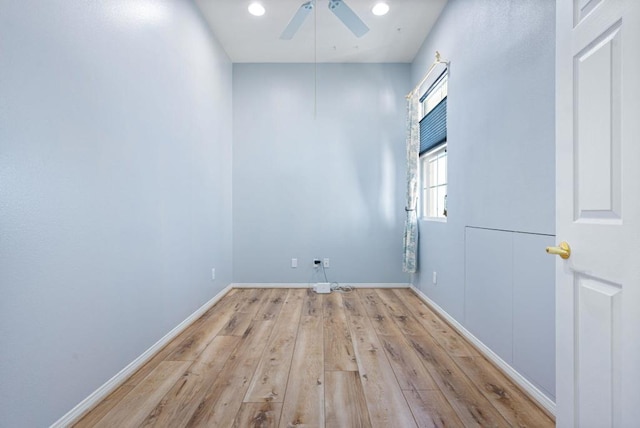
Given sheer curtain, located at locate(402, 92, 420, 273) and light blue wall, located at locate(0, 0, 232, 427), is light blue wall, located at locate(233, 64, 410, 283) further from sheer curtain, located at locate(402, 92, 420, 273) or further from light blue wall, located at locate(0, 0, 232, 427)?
light blue wall, located at locate(0, 0, 232, 427)

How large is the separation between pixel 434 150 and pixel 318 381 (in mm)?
2557

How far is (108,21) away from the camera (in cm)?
161

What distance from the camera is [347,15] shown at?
2287mm

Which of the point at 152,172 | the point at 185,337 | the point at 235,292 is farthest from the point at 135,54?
the point at 235,292

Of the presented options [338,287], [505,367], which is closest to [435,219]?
[338,287]

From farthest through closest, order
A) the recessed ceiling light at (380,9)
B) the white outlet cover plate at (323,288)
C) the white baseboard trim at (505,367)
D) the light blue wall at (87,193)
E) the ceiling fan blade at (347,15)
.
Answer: the white outlet cover plate at (323,288), the recessed ceiling light at (380,9), the ceiling fan blade at (347,15), the white baseboard trim at (505,367), the light blue wall at (87,193)

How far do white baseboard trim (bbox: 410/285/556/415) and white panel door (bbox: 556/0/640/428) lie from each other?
0.49 m

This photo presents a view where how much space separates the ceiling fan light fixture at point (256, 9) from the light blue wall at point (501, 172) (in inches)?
68.9

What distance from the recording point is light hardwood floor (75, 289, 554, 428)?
140 cm

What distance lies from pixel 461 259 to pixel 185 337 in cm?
234

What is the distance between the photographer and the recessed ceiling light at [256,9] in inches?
108

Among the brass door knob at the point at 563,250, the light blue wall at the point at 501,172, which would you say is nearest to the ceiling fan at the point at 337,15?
the light blue wall at the point at 501,172

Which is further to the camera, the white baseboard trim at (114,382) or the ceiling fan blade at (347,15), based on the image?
the ceiling fan blade at (347,15)

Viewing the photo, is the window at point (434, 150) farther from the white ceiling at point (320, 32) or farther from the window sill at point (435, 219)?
the white ceiling at point (320, 32)
